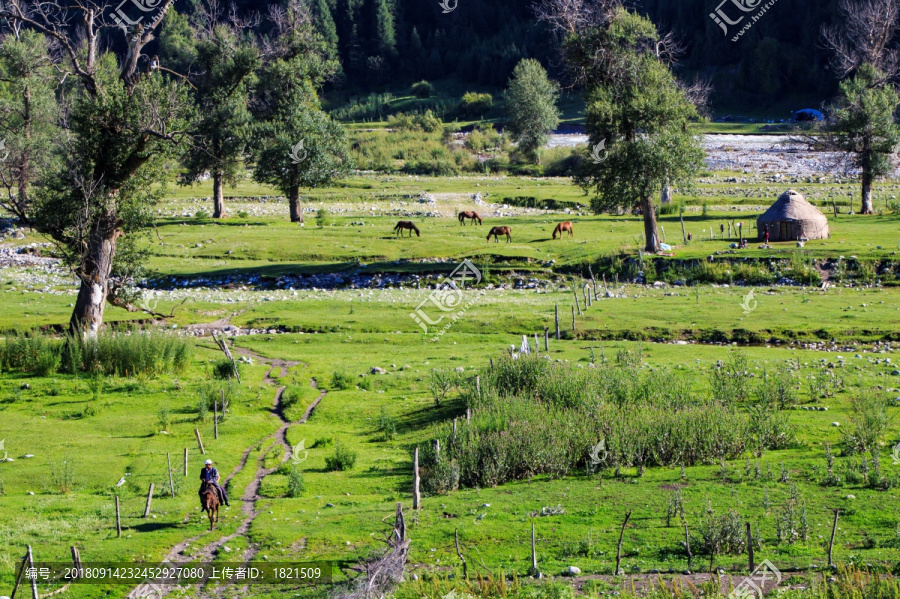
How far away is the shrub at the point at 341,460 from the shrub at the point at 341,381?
808 cm

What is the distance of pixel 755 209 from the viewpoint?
237 feet

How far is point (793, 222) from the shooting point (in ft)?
178

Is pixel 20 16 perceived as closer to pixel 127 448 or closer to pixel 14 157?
pixel 127 448

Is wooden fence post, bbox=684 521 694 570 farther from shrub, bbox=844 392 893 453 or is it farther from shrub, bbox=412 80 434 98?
shrub, bbox=412 80 434 98

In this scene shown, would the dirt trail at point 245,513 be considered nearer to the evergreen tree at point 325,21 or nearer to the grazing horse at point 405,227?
the grazing horse at point 405,227

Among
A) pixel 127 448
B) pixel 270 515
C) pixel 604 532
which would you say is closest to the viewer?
pixel 604 532

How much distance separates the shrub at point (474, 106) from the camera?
529ft

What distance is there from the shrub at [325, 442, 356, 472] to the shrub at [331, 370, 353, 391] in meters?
8.08

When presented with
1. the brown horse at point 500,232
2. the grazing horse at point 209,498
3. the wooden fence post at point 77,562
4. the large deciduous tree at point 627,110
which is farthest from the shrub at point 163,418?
the brown horse at point 500,232

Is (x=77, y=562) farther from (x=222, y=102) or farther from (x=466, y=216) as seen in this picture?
(x=222, y=102)

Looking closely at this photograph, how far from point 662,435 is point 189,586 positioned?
43.9 feet

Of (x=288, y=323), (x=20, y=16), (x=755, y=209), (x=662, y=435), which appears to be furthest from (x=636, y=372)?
(x=755, y=209)

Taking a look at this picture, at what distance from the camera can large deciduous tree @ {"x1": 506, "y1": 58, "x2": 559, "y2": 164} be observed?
386ft

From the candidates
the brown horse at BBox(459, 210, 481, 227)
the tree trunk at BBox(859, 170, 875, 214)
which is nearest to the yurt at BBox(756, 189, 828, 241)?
the tree trunk at BBox(859, 170, 875, 214)
